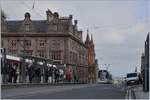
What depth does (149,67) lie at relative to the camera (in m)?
26.4

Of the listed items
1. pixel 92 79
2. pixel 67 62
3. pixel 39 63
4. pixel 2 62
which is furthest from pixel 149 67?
pixel 92 79

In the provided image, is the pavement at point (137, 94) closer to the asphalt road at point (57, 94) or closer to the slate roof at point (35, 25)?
the asphalt road at point (57, 94)

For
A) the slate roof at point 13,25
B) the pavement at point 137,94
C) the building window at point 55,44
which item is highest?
the slate roof at point 13,25

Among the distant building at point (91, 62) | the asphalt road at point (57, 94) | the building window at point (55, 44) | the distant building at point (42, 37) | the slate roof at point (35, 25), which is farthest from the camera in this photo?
the distant building at point (91, 62)

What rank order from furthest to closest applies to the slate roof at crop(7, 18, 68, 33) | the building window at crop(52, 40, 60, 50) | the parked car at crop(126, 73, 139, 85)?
1. the slate roof at crop(7, 18, 68, 33)
2. the building window at crop(52, 40, 60, 50)
3. the parked car at crop(126, 73, 139, 85)

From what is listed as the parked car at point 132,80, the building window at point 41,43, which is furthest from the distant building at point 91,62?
the parked car at point 132,80

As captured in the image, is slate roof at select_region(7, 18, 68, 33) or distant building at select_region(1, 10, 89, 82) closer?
distant building at select_region(1, 10, 89, 82)

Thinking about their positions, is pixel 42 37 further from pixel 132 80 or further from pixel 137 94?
pixel 137 94

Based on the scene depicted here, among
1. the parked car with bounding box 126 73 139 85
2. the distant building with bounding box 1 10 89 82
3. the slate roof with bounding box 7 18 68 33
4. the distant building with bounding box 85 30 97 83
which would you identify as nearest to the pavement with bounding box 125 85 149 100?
the parked car with bounding box 126 73 139 85

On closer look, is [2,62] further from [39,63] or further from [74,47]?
[74,47]

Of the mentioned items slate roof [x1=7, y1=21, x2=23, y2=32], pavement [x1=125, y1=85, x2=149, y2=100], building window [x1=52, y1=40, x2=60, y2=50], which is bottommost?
pavement [x1=125, y1=85, x2=149, y2=100]

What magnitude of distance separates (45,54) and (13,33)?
998cm

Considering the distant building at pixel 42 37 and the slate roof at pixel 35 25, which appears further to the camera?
the slate roof at pixel 35 25

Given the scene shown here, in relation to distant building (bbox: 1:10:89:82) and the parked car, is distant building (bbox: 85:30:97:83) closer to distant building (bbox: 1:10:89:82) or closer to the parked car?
distant building (bbox: 1:10:89:82)
